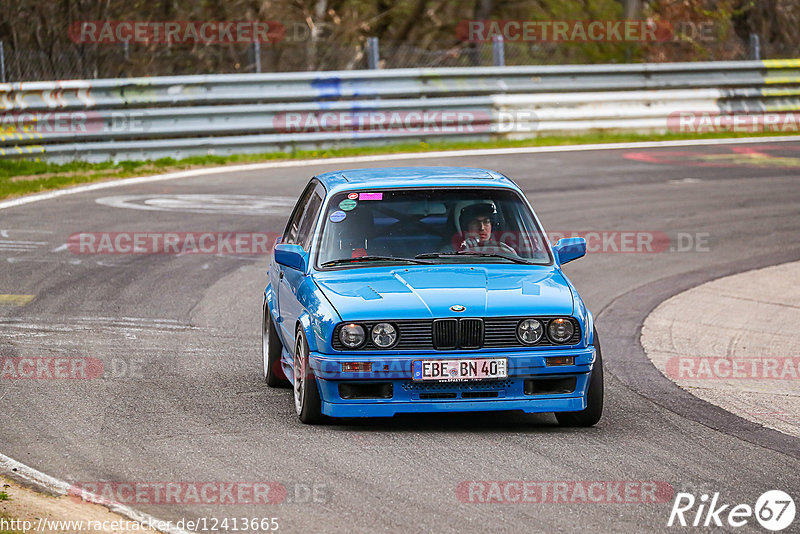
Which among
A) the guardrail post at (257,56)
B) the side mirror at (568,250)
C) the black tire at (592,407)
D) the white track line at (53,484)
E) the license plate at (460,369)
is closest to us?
the white track line at (53,484)

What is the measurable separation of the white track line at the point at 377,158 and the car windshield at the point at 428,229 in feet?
31.5

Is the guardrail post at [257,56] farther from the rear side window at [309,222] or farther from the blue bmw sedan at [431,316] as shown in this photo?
the blue bmw sedan at [431,316]

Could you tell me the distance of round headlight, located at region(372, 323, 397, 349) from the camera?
7.25 m

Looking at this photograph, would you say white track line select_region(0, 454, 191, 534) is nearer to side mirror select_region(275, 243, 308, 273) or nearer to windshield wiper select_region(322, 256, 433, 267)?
side mirror select_region(275, 243, 308, 273)

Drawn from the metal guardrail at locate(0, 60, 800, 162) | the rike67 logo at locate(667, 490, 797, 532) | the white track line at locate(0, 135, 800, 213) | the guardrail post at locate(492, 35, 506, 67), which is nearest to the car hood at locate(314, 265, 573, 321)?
the rike67 logo at locate(667, 490, 797, 532)

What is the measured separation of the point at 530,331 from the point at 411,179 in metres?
1.68

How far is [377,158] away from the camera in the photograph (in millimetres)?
21375

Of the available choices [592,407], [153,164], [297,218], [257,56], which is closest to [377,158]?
[257,56]

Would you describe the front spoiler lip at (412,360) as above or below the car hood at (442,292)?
below

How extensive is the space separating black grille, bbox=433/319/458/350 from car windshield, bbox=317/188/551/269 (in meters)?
0.94

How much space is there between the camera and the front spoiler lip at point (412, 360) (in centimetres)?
721

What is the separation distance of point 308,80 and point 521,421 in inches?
585

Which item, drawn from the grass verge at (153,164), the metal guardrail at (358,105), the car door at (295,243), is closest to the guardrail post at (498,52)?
the metal guardrail at (358,105)

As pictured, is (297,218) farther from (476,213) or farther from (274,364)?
(476,213)
